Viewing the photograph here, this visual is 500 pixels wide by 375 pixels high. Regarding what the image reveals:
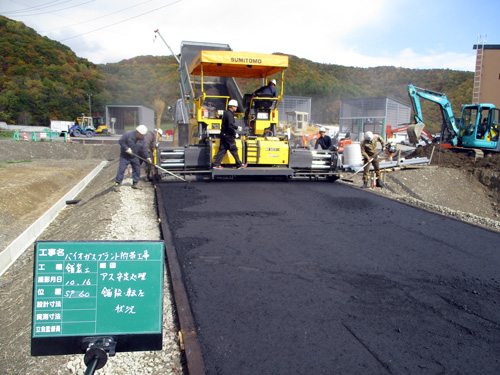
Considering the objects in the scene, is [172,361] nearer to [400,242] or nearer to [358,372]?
[358,372]

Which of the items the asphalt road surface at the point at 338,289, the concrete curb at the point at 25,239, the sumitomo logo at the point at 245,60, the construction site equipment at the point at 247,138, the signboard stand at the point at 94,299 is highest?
the sumitomo logo at the point at 245,60

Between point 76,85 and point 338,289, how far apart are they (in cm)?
4935

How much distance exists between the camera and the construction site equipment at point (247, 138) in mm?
9234

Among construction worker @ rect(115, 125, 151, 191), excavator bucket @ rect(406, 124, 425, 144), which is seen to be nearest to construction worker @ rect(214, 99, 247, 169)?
construction worker @ rect(115, 125, 151, 191)

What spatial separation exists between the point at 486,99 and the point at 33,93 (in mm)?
42982

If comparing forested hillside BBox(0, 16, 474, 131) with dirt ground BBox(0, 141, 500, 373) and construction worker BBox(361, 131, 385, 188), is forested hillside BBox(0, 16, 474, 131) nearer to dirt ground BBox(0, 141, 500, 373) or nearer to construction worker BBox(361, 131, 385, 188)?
dirt ground BBox(0, 141, 500, 373)

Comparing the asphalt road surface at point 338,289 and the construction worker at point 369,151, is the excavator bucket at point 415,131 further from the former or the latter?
the asphalt road surface at point 338,289

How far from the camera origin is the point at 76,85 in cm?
4688

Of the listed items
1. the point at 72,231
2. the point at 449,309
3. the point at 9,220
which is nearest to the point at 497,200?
the point at 449,309

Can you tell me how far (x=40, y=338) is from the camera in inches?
81.5

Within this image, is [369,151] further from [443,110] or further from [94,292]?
[94,292]

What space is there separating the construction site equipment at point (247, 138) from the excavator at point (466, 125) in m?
9.09

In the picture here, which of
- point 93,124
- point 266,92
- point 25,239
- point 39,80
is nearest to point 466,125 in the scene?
point 266,92

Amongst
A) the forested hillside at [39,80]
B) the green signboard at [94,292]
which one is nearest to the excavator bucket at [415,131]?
the green signboard at [94,292]
